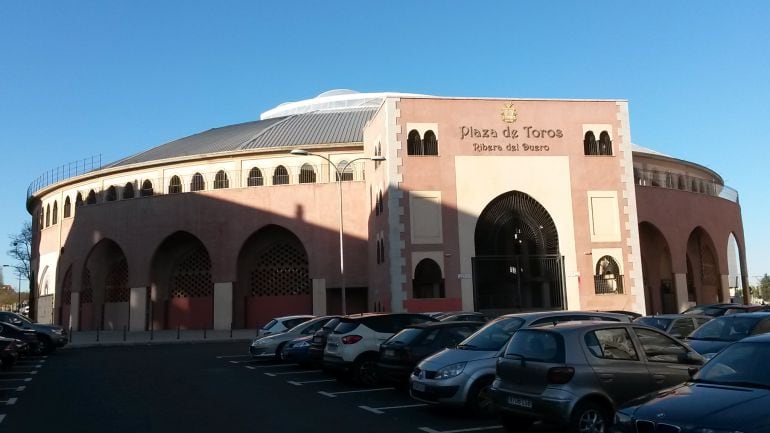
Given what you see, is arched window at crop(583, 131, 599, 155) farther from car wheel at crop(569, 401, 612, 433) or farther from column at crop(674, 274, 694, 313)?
car wheel at crop(569, 401, 612, 433)

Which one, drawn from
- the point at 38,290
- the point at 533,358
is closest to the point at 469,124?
the point at 533,358

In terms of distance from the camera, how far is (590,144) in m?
31.1

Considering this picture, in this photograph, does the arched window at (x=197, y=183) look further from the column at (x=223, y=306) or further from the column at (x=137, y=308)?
the column at (x=223, y=306)

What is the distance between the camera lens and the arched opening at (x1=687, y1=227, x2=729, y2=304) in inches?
1772

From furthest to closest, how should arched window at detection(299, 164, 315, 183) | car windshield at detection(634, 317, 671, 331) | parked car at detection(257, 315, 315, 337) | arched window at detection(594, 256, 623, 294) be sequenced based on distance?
arched window at detection(299, 164, 315, 183) → arched window at detection(594, 256, 623, 294) → parked car at detection(257, 315, 315, 337) → car windshield at detection(634, 317, 671, 331)

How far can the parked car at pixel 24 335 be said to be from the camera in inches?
858

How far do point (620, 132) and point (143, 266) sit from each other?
28.5m

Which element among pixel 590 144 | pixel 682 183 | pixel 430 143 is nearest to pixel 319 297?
pixel 430 143

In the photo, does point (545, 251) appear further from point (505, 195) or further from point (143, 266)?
point (143, 266)

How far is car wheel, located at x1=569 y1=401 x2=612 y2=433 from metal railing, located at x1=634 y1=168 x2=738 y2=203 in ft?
119

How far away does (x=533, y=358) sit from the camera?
7953 millimetres

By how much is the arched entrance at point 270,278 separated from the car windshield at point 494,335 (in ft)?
96.9

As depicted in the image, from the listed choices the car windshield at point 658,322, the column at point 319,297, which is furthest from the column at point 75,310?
the car windshield at point 658,322

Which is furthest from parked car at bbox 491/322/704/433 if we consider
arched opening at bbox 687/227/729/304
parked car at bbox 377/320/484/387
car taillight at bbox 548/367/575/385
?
arched opening at bbox 687/227/729/304
